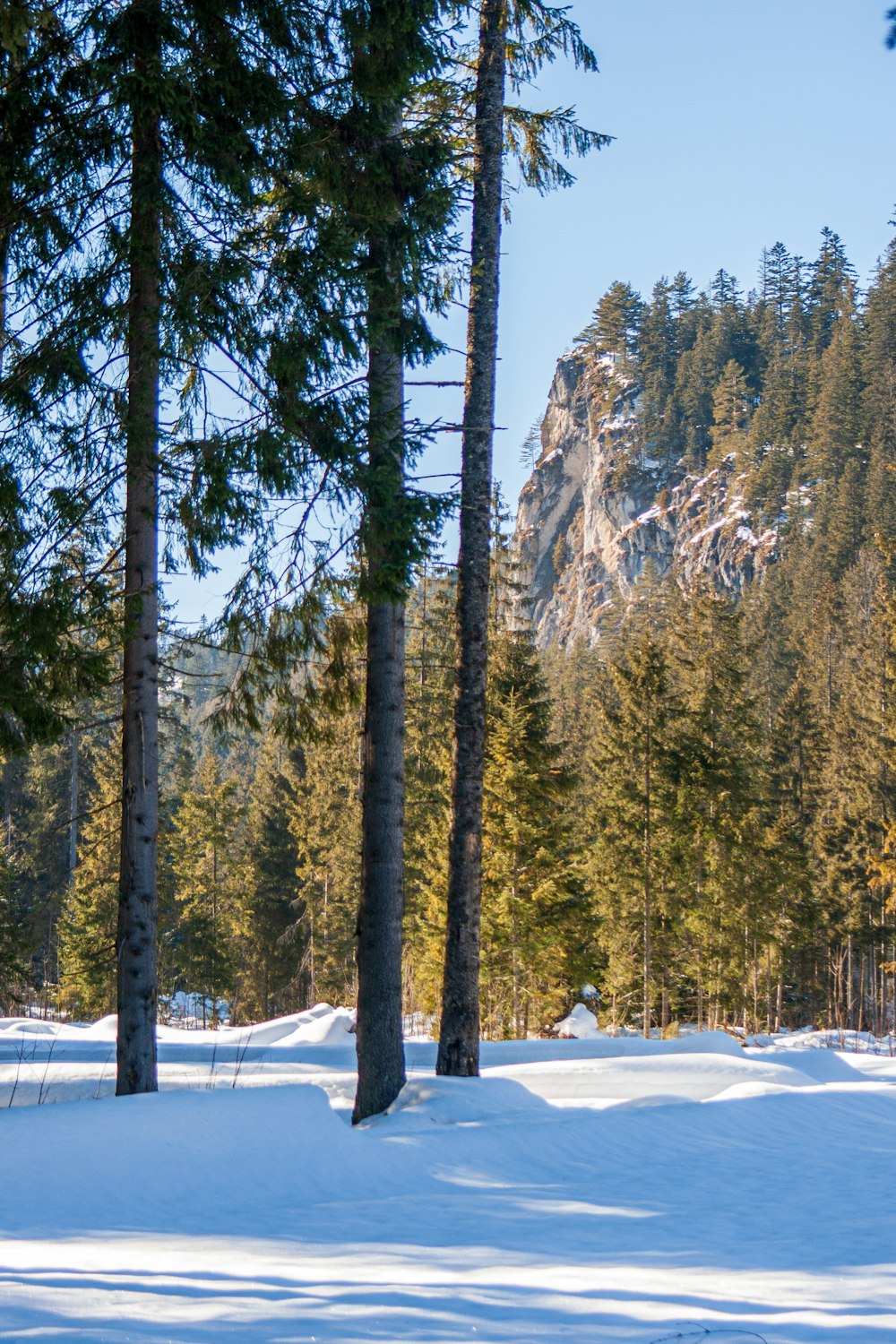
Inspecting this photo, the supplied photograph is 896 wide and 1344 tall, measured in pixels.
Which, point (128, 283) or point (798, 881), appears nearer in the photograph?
point (128, 283)

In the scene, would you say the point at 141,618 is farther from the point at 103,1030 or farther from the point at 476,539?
the point at 103,1030

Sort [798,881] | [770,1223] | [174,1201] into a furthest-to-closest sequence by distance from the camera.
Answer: [798,881]
[174,1201]
[770,1223]

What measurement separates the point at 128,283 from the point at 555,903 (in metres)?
17.6

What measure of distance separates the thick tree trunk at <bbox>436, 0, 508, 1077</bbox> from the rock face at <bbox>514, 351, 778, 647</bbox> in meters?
94.5

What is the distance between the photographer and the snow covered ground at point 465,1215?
3.14 m

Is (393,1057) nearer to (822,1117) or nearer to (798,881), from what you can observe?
(822,1117)

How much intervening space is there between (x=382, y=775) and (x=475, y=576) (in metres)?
2.08

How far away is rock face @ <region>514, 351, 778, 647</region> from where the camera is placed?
114000 millimetres

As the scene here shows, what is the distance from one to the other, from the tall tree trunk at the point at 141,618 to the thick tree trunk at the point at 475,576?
7.83 ft

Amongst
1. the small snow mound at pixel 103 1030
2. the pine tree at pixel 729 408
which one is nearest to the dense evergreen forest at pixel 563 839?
the small snow mound at pixel 103 1030

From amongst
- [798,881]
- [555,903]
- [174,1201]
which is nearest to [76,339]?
[174,1201]

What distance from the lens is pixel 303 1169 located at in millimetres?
5492

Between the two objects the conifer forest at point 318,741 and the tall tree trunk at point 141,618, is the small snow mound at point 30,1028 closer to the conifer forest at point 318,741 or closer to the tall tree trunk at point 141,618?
the conifer forest at point 318,741

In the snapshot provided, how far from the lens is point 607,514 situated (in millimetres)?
130750
